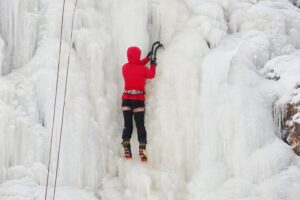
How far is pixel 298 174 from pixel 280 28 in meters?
2.69

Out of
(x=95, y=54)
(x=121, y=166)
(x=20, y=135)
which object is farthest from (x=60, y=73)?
(x=121, y=166)

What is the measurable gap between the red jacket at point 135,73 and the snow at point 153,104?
39cm

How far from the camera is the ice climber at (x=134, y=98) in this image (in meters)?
6.34

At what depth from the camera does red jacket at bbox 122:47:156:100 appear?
21.1ft

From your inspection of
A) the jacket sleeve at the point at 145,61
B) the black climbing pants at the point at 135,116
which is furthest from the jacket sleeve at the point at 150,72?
the black climbing pants at the point at 135,116

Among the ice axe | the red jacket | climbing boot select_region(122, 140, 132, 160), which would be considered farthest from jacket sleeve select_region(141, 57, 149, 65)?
climbing boot select_region(122, 140, 132, 160)

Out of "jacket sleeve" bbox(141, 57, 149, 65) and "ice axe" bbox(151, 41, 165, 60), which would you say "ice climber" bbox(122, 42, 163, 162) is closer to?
"jacket sleeve" bbox(141, 57, 149, 65)

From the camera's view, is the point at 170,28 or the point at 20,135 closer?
the point at 20,135

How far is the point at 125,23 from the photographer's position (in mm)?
7172

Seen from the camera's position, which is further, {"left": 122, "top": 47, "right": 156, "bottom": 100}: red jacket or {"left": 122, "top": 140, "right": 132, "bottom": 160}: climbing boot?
{"left": 122, "top": 47, "right": 156, "bottom": 100}: red jacket

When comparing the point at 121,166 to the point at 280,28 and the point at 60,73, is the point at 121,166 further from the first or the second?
the point at 280,28

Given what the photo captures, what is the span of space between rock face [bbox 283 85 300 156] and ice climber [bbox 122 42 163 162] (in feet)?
6.21

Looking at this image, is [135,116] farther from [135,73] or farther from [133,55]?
[133,55]

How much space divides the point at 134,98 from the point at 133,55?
59 cm
